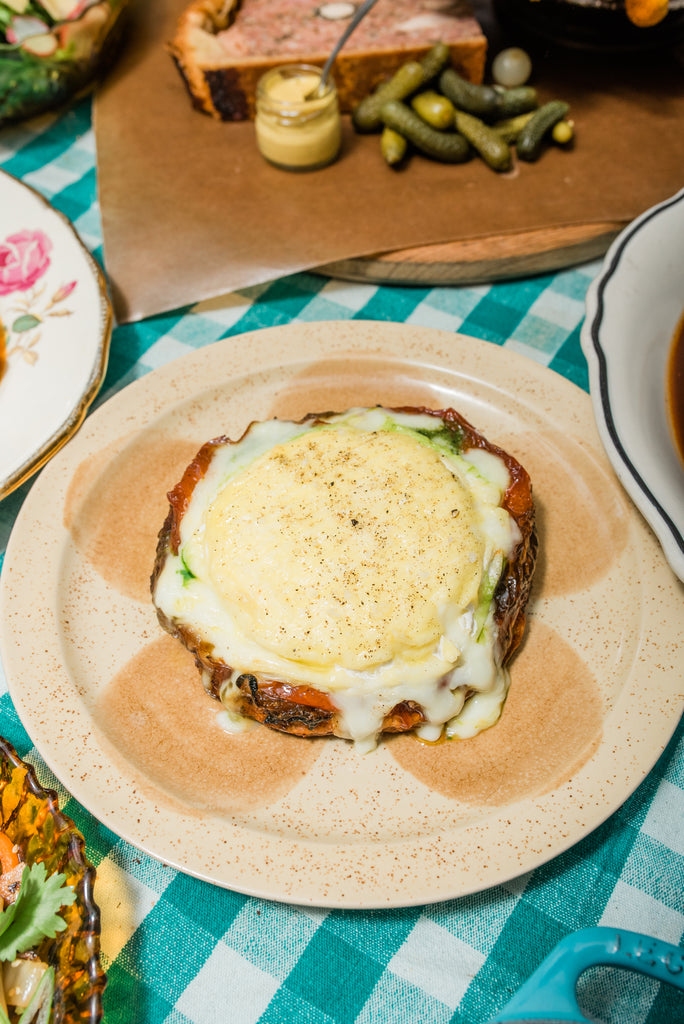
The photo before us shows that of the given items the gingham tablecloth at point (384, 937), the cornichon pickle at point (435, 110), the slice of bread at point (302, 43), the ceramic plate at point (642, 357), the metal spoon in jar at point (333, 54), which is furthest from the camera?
the slice of bread at point (302, 43)

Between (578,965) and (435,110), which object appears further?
(435,110)

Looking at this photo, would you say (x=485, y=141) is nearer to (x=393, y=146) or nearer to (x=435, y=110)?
(x=435, y=110)

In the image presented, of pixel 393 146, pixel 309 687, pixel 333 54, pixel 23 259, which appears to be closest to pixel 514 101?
pixel 393 146

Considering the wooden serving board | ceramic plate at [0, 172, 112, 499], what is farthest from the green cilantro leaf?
the wooden serving board

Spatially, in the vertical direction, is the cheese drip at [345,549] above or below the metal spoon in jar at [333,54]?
below

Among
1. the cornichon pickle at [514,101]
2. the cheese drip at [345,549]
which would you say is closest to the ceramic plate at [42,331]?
the cheese drip at [345,549]

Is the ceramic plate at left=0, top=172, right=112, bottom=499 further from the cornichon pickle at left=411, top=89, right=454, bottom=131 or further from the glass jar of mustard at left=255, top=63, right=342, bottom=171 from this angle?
the cornichon pickle at left=411, top=89, right=454, bottom=131

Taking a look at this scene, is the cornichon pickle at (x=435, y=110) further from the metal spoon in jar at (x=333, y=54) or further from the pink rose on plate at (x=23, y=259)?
the pink rose on plate at (x=23, y=259)
